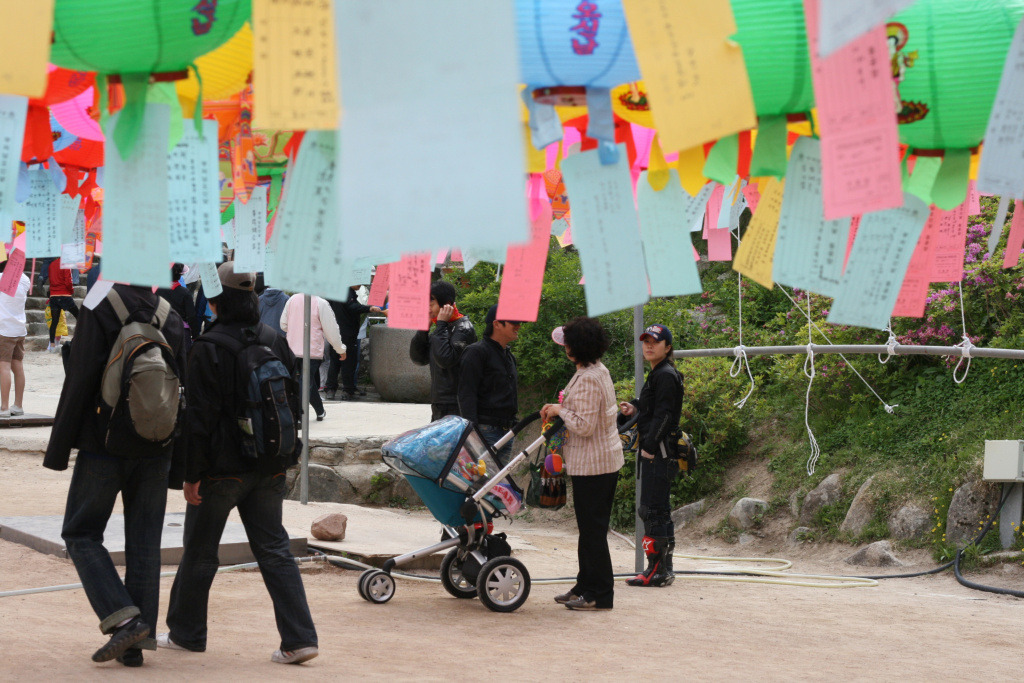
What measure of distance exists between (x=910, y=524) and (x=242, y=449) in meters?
5.76

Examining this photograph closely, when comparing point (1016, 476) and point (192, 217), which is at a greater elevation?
point (192, 217)

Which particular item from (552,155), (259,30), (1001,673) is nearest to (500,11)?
(259,30)

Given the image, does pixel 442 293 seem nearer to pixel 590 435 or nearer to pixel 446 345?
pixel 446 345

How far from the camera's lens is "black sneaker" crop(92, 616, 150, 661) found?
12.3 ft

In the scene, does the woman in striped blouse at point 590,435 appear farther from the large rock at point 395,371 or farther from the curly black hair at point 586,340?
the large rock at point 395,371

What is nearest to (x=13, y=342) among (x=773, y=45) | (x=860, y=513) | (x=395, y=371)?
(x=395, y=371)

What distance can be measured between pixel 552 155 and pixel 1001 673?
3.39m

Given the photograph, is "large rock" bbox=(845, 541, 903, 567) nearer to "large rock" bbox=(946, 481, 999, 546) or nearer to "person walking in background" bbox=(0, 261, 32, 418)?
"large rock" bbox=(946, 481, 999, 546)

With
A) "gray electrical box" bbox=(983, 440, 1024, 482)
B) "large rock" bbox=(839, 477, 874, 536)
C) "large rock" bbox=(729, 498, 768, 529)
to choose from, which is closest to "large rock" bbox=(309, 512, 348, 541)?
"large rock" bbox=(729, 498, 768, 529)

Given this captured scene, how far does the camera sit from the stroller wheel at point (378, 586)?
Answer: 554 centimetres

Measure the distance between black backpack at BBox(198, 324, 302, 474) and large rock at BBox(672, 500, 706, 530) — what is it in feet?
19.7

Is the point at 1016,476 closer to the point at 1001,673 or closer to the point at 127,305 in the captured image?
the point at 1001,673

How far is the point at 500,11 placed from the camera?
4.57ft

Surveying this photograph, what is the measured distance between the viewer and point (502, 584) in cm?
536
